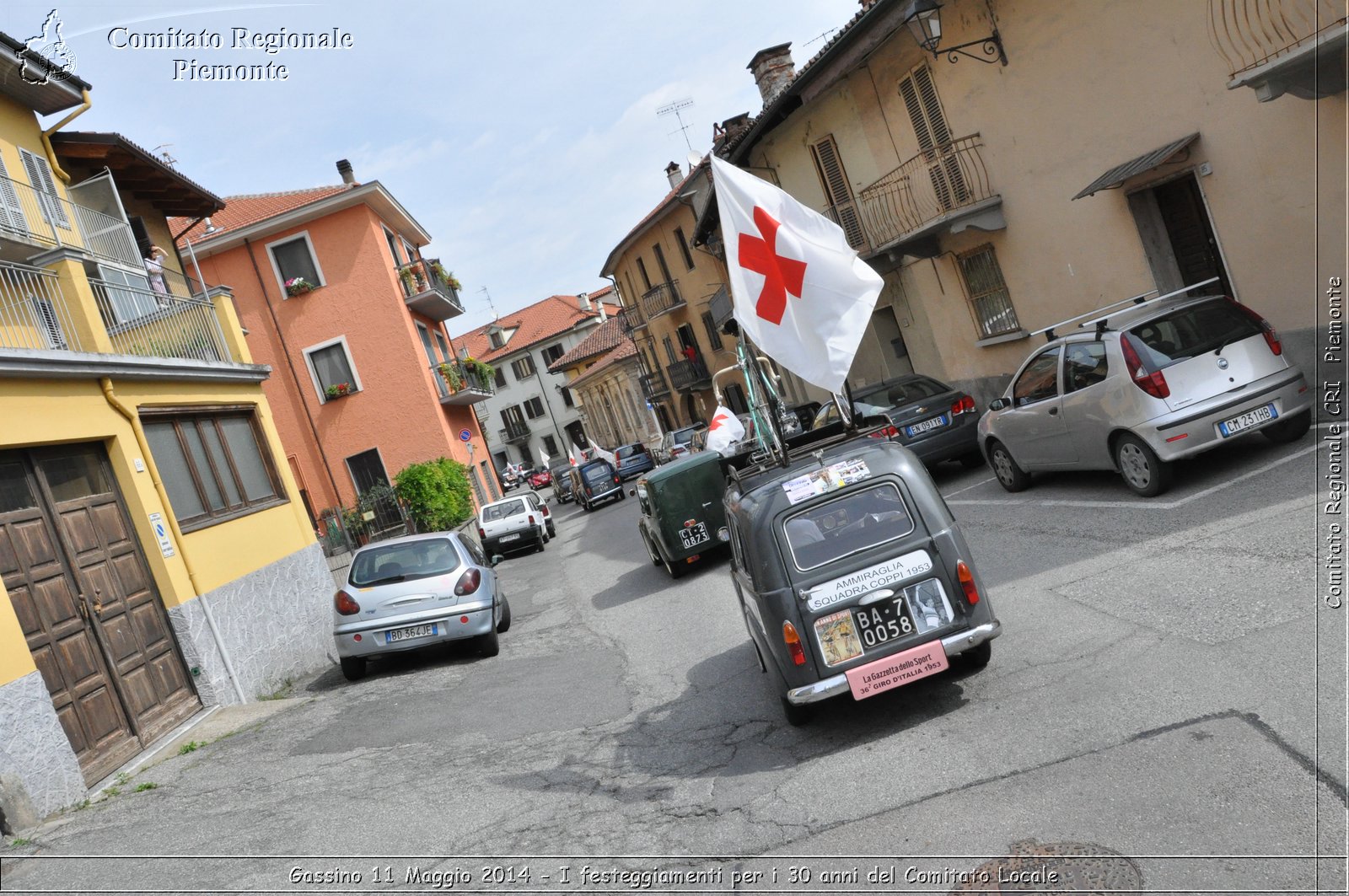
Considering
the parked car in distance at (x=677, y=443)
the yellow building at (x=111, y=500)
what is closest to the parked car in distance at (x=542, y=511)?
the parked car in distance at (x=677, y=443)

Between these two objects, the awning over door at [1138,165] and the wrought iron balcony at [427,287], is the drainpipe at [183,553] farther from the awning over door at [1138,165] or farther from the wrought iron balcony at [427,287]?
the wrought iron balcony at [427,287]

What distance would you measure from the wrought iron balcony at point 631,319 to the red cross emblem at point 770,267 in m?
46.0

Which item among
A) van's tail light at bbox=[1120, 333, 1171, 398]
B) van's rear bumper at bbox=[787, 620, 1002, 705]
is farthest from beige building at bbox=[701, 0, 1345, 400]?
van's rear bumper at bbox=[787, 620, 1002, 705]

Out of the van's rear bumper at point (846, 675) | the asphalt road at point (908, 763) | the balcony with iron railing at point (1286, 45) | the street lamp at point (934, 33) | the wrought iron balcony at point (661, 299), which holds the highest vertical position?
the wrought iron balcony at point (661, 299)

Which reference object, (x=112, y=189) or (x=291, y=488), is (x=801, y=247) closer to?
(x=291, y=488)

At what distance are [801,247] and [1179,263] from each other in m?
8.61

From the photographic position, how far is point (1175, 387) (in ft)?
29.2

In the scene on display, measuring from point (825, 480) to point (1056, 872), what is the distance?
8.82ft

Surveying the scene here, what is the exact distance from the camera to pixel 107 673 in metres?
9.13

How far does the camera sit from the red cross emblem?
6.84 meters

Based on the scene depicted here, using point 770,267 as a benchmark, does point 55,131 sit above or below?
above

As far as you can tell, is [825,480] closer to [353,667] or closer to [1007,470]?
[1007,470]

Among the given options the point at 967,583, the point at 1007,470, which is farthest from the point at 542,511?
the point at 967,583

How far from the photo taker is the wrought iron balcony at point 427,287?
33.0m
